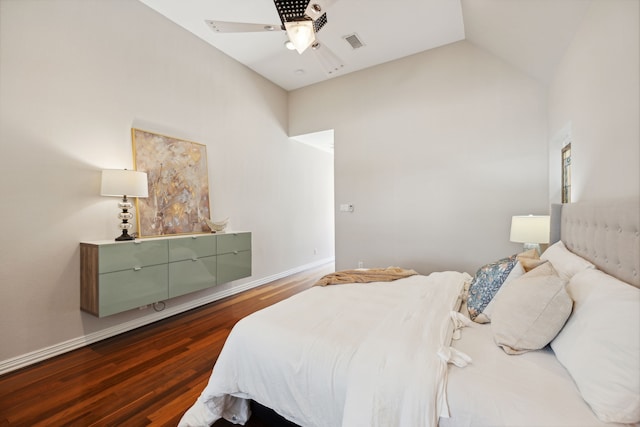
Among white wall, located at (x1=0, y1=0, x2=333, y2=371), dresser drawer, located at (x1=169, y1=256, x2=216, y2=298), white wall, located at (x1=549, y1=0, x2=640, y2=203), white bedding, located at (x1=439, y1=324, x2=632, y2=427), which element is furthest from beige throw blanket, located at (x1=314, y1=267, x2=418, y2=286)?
white wall, located at (x1=0, y1=0, x2=333, y2=371)

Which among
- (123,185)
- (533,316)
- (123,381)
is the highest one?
(123,185)

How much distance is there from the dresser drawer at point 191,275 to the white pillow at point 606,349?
2.98 metres

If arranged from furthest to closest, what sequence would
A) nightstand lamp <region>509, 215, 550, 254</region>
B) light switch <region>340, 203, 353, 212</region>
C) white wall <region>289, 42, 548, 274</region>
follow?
light switch <region>340, 203, 353, 212</region> → white wall <region>289, 42, 548, 274</region> → nightstand lamp <region>509, 215, 550, 254</region>

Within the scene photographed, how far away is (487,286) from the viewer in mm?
1666

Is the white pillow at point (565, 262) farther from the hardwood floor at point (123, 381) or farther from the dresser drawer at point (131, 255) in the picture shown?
the dresser drawer at point (131, 255)

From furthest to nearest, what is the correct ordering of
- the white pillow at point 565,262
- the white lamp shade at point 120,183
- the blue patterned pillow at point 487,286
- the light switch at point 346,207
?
the light switch at point 346,207 → the white lamp shade at point 120,183 → the blue patterned pillow at point 487,286 → the white pillow at point 565,262

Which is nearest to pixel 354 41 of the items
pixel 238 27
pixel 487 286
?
pixel 238 27

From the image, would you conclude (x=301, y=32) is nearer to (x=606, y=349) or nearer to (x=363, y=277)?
(x=363, y=277)

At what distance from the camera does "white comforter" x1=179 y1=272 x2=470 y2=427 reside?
1055 mm

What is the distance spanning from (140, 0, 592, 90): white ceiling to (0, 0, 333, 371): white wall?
1.34 ft

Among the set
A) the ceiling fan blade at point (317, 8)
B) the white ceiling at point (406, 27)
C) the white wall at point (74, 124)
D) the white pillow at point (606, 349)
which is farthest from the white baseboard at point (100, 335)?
the white pillow at point (606, 349)

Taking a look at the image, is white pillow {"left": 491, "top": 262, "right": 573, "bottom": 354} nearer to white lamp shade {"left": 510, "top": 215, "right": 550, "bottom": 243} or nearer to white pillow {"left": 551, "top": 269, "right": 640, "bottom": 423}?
white pillow {"left": 551, "top": 269, "right": 640, "bottom": 423}

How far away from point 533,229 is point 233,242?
10.5 ft

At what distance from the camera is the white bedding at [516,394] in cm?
88
